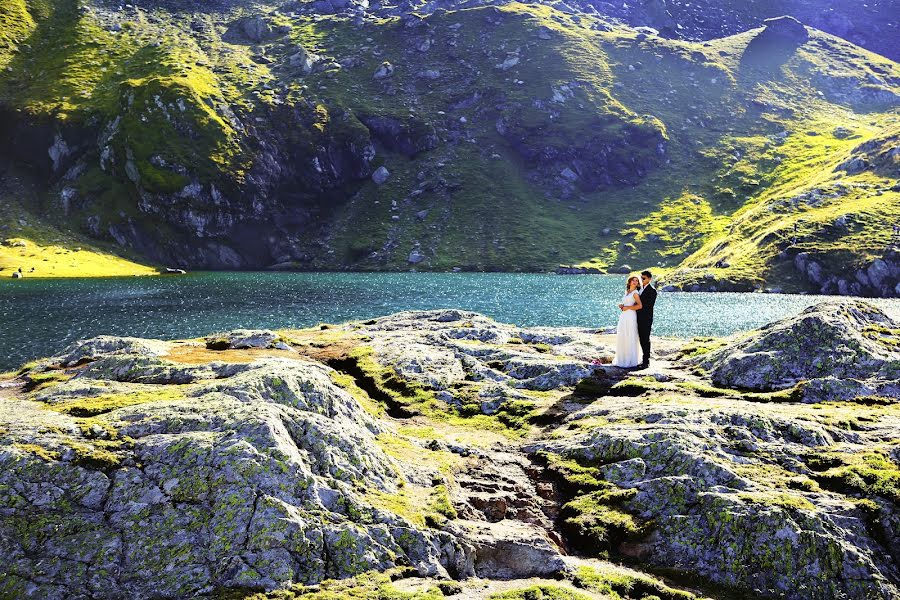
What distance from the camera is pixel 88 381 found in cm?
2027

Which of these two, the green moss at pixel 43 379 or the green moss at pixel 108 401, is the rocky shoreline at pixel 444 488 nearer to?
the green moss at pixel 108 401

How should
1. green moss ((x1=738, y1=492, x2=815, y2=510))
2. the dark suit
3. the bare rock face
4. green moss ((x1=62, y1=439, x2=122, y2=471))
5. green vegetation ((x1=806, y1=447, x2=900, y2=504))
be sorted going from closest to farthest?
the bare rock face → green moss ((x1=62, y1=439, x2=122, y2=471)) → green moss ((x1=738, y1=492, x2=815, y2=510)) → green vegetation ((x1=806, y1=447, x2=900, y2=504)) → the dark suit

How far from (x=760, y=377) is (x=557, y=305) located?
81.5 m

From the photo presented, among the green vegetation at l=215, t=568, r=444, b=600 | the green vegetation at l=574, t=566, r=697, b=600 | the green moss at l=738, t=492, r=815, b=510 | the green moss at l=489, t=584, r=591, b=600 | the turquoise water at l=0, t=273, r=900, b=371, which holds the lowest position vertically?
the turquoise water at l=0, t=273, r=900, b=371

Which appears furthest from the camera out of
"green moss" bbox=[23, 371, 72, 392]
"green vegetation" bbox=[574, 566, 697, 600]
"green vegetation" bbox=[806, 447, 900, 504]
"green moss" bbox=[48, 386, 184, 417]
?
"green moss" bbox=[23, 371, 72, 392]

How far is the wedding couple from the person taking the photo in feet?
93.7

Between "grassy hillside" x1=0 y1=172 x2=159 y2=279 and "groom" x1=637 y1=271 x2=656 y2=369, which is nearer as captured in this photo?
"groom" x1=637 y1=271 x2=656 y2=369

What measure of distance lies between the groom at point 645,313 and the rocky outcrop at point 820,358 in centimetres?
292

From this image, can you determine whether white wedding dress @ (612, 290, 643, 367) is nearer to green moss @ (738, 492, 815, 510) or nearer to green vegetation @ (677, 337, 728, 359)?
green vegetation @ (677, 337, 728, 359)

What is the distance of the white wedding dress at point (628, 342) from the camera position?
93.8ft

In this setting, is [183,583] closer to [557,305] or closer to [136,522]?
[136,522]

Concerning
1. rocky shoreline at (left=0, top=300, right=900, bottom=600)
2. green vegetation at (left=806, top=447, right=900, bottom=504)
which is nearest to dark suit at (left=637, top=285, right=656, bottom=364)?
rocky shoreline at (left=0, top=300, right=900, bottom=600)

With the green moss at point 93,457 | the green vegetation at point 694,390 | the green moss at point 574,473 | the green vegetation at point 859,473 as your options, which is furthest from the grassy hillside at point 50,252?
the green vegetation at point 859,473

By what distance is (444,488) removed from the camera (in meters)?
17.1
